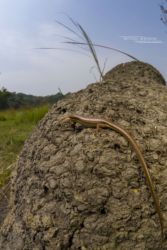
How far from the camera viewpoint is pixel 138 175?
228cm

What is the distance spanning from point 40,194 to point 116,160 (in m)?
0.40

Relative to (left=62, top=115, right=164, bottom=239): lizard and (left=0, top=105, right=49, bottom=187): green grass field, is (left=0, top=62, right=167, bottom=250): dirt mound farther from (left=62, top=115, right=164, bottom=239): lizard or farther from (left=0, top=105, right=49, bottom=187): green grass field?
(left=0, top=105, right=49, bottom=187): green grass field

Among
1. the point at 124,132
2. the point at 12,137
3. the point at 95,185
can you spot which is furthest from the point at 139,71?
the point at 12,137

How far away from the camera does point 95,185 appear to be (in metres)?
2.28

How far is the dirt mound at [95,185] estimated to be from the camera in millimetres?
2234

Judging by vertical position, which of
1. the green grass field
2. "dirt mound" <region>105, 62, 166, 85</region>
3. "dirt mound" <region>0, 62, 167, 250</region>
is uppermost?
"dirt mound" <region>105, 62, 166, 85</region>

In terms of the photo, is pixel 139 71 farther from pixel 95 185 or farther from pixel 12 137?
pixel 12 137

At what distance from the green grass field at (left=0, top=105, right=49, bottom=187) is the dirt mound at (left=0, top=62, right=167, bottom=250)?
3.60 metres

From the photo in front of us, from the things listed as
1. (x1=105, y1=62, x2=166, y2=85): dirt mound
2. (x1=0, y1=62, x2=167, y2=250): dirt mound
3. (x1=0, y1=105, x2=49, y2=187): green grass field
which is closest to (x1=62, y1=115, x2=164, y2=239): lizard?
(x1=0, y1=62, x2=167, y2=250): dirt mound

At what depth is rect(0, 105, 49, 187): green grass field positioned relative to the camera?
23.6ft

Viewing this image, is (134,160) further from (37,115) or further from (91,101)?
(37,115)

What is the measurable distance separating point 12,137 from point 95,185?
27.9ft

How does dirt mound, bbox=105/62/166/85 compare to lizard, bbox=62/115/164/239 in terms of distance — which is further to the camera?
dirt mound, bbox=105/62/166/85

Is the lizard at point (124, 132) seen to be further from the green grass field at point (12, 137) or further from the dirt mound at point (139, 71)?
the green grass field at point (12, 137)
